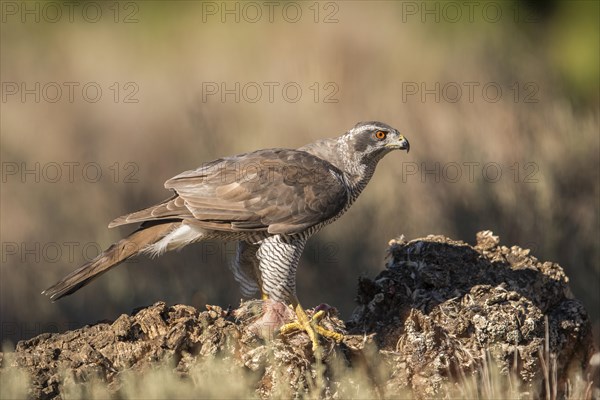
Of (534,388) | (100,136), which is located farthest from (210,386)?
(100,136)

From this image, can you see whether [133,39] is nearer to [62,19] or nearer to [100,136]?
[62,19]

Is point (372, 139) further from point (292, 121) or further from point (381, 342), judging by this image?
point (292, 121)

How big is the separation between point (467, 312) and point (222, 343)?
65.4 inches

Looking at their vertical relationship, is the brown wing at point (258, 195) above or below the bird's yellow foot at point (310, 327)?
above

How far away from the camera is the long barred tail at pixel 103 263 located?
612cm

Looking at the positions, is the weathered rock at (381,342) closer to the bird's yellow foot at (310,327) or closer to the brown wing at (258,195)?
the bird's yellow foot at (310,327)

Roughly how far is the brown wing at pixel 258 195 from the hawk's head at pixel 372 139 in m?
0.30

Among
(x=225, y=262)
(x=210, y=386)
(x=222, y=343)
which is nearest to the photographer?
(x=210, y=386)

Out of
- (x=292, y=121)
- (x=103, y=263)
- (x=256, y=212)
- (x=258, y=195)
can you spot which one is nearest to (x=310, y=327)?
(x=256, y=212)

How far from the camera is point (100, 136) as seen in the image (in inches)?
517

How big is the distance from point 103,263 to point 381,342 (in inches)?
71.5

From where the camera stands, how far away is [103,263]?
614cm

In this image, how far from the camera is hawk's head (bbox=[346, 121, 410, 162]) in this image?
697 cm

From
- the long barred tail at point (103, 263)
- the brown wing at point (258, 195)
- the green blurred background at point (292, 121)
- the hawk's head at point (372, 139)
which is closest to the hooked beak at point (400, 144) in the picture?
the hawk's head at point (372, 139)
